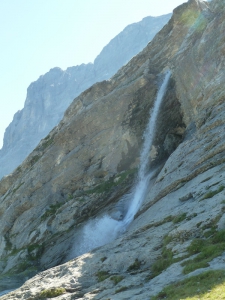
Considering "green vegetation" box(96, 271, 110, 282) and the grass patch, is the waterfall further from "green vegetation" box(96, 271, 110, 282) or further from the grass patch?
"green vegetation" box(96, 271, 110, 282)

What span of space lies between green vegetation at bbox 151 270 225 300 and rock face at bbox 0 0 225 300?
1.00 feet

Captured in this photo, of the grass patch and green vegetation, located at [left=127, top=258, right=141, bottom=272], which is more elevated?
green vegetation, located at [left=127, top=258, right=141, bottom=272]

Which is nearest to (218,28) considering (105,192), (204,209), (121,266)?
(105,192)

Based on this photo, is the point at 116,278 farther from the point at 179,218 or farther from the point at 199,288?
the point at 199,288

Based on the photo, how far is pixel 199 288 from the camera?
A: 14156mm

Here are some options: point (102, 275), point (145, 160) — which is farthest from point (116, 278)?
point (145, 160)

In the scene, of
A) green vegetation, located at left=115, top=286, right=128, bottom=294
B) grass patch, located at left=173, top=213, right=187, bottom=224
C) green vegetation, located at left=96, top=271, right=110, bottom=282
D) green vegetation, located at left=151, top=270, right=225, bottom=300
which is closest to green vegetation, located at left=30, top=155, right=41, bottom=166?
grass patch, located at left=173, top=213, right=187, bottom=224

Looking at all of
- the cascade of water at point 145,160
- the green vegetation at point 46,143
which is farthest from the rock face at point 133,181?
the cascade of water at point 145,160

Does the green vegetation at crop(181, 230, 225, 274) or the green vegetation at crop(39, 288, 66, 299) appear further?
the green vegetation at crop(39, 288, 66, 299)

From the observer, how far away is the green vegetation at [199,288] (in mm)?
13252

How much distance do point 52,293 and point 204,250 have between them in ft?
33.3

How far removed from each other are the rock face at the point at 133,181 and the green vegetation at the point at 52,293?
0.28ft

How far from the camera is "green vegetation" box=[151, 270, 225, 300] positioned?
43.5ft

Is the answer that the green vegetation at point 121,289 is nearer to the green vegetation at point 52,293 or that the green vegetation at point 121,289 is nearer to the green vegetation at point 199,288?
the green vegetation at point 199,288
